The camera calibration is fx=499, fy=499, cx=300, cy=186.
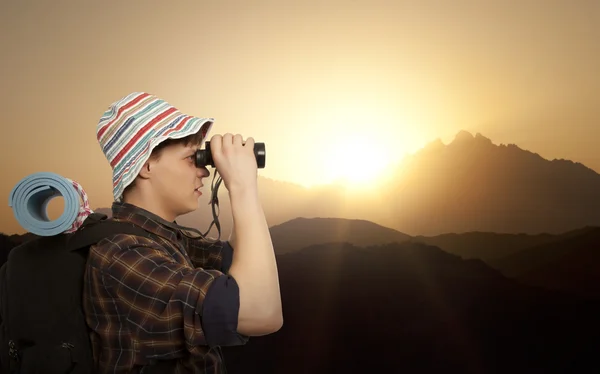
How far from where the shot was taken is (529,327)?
2373 millimetres

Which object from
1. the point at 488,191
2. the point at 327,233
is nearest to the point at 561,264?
the point at 488,191

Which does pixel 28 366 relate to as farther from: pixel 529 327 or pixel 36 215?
pixel 529 327

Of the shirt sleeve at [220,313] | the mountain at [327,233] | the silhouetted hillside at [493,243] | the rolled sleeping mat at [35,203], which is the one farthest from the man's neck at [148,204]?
the silhouetted hillside at [493,243]

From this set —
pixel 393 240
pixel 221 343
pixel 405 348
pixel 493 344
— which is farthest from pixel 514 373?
pixel 221 343

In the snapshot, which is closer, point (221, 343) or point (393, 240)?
point (221, 343)

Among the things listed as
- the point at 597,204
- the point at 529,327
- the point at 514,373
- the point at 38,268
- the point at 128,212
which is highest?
the point at 597,204

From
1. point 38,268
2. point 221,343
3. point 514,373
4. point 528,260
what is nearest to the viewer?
point 221,343

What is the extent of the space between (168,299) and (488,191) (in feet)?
7.49

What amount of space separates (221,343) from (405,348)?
6.17ft

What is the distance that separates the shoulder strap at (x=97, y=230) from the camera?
81 cm

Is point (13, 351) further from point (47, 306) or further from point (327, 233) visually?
point (327, 233)

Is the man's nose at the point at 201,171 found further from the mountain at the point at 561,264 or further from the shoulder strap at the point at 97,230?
the mountain at the point at 561,264

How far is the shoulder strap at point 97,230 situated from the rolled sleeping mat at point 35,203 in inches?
0.8

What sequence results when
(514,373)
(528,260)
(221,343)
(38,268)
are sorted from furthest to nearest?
(528,260), (514,373), (38,268), (221,343)
